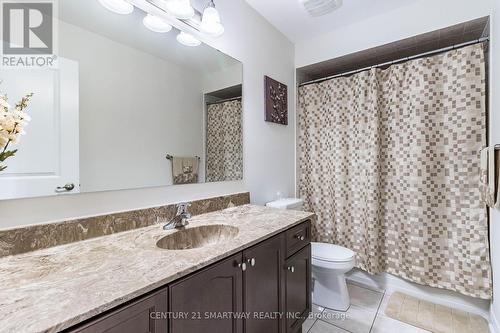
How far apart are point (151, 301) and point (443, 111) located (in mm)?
2252

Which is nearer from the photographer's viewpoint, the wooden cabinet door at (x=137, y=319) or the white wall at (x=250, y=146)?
the wooden cabinet door at (x=137, y=319)

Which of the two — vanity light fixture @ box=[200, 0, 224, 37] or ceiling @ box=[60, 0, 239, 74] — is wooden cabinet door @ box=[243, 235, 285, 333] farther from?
vanity light fixture @ box=[200, 0, 224, 37]

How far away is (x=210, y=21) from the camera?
146 cm

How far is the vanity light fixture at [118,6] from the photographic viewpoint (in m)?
1.11

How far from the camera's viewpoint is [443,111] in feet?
5.89

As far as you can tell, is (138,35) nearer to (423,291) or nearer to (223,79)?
(223,79)

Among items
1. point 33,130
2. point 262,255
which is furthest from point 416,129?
point 33,130

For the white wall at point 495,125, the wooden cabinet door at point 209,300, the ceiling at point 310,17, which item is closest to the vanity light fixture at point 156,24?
the ceiling at point 310,17

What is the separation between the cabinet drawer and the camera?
4.35 ft

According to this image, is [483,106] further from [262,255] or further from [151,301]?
[151,301]

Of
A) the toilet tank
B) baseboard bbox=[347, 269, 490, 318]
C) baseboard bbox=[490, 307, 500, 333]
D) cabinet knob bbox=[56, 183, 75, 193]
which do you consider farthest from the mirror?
baseboard bbox=[490, 307, 500, 333]

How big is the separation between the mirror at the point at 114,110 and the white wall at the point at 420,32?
1.20m

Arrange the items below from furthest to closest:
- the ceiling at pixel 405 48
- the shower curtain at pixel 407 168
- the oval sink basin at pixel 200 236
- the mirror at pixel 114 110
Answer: the ceiling at pixel 405 48
the shower curtain at pixel 407 168
the oval sink basin at pixel 200 236
the mirror at pixel 114 110

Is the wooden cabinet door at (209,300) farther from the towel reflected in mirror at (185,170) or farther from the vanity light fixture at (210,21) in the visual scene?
the vanity light fixture at (210,21)
